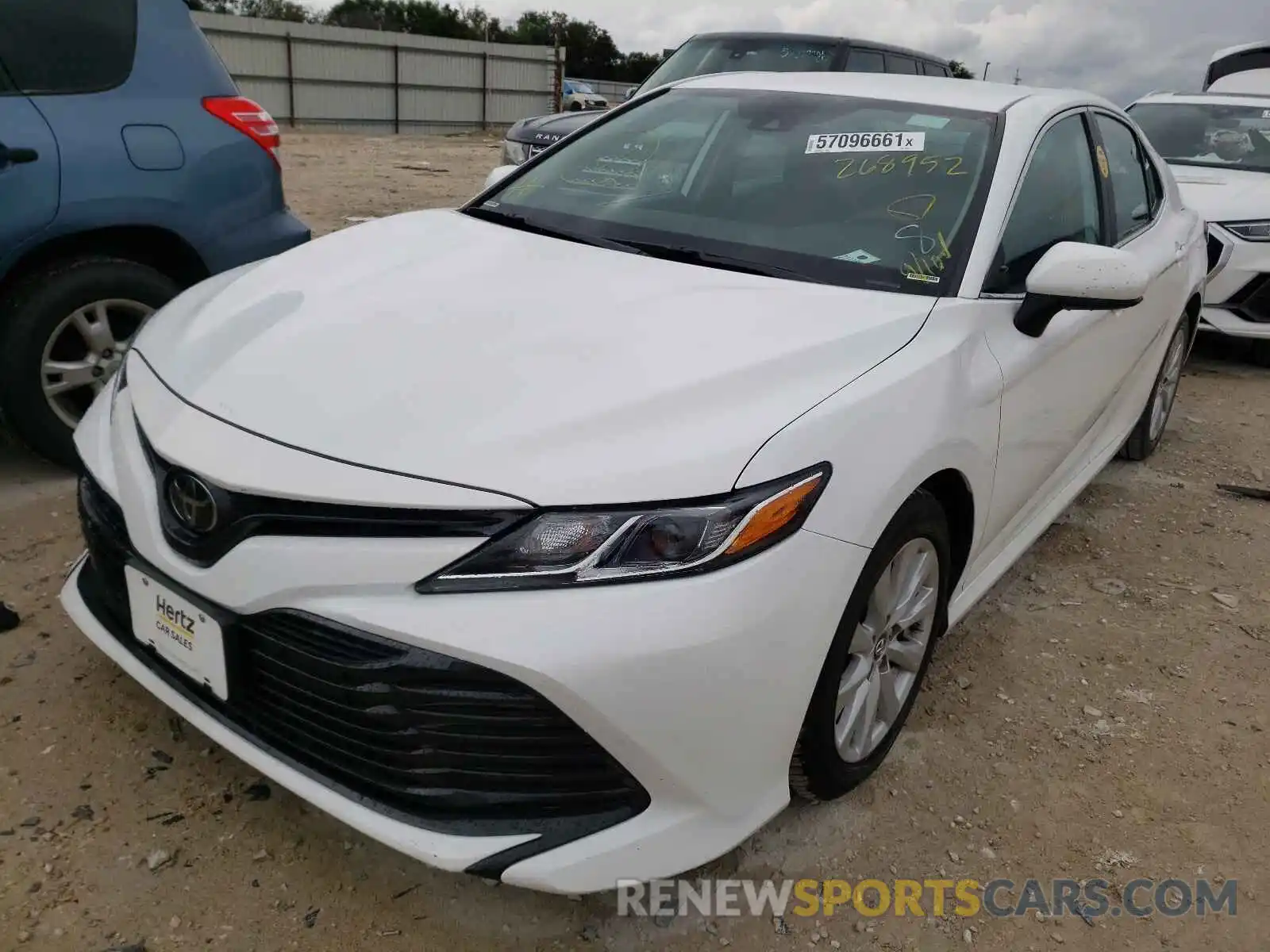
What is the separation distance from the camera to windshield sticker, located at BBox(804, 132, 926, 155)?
2645mm

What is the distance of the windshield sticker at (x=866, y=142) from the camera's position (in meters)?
2.64

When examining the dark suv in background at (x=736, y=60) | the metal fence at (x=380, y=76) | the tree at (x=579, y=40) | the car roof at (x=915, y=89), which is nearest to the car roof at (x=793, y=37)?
the dark suv in background at (x=736, y=60)

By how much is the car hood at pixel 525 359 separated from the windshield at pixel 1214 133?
6.12m

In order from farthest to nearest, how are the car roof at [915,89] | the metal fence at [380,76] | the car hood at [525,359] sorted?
1. the metal fence at [380,76]
2. the car roof at [915,89]
3. the car hood at [525,359]

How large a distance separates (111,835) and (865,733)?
1.54 metres

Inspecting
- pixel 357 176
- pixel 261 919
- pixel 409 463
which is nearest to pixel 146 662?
pixel 261 919

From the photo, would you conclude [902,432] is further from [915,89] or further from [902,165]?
[915,89]

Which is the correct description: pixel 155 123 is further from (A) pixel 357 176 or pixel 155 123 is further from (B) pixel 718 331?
(A) pixel 357 176

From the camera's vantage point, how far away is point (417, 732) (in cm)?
158

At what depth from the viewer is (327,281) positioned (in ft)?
7.66

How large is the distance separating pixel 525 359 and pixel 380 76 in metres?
25.5

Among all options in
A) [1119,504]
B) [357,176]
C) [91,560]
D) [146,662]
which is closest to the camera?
[146,662]

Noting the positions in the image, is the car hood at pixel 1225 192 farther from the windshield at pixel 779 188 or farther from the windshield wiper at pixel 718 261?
the windshield wiper at pixel 718 261

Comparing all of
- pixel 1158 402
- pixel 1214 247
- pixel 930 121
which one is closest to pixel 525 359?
pixel 930 121
